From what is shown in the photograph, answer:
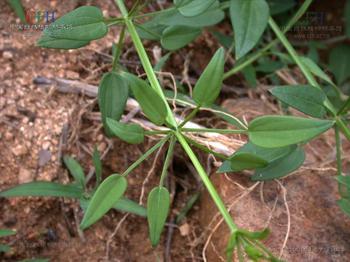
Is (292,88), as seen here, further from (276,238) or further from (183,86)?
(183,86)

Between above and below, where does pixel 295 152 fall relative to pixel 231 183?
above

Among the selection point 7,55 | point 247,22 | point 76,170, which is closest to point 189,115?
point 247,22

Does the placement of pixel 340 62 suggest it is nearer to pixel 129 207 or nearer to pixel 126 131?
pixel 129 207

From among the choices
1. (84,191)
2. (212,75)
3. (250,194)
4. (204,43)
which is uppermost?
(212,75)

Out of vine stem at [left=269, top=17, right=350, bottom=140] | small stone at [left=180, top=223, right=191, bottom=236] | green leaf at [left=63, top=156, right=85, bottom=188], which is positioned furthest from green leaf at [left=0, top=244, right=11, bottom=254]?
vine stem at [left=269, top=17, right=350, bottom=140]

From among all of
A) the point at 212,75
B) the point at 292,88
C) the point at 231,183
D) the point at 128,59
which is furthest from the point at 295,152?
the point at 128,59

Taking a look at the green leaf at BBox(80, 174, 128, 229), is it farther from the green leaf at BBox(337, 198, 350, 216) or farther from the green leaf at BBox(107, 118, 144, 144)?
the green leaf at BBox(337, 198, 350, 216)

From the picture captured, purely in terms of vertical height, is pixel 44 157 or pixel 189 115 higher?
pixel 189 115
